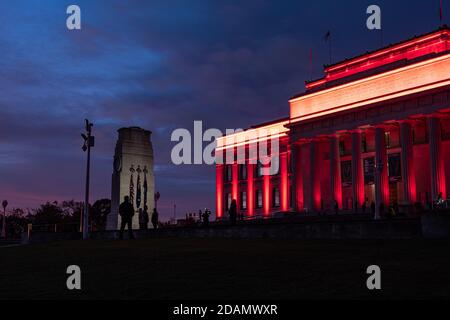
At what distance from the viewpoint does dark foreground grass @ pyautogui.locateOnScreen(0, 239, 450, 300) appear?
8805 mm

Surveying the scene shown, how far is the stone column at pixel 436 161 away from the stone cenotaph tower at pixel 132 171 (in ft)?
85.8

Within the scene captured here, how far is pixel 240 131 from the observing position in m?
87.5

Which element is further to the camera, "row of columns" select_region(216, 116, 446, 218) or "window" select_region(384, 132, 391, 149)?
"window" select_region(384, 132, 391, 149)

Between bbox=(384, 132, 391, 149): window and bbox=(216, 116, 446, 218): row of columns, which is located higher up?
bbox=(384, 132, 391, 149): window

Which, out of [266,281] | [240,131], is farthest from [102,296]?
[240,131]

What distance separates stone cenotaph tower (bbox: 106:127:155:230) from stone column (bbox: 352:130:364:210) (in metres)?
25.2

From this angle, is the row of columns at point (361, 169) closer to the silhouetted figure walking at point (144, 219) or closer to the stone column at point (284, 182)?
the stone column at point (284, 182)

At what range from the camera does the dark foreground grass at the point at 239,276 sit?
8805 mm

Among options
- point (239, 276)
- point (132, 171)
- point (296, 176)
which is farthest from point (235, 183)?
point (239, 276)

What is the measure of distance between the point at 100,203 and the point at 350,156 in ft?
193

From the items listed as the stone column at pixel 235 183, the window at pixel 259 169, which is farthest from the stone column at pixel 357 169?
the stone column at pixel 235 183

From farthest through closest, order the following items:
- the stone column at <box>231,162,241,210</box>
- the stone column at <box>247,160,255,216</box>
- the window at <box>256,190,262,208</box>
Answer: the stone column at <box>231,162,241,210</box> < the window at <box>256,190,262,208</box> < the stone column at <box>247,160,255,216</box>

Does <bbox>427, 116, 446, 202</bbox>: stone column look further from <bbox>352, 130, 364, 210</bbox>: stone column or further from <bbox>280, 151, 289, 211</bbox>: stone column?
<bbox>280, 151, 289, 211</bbox>: stone column

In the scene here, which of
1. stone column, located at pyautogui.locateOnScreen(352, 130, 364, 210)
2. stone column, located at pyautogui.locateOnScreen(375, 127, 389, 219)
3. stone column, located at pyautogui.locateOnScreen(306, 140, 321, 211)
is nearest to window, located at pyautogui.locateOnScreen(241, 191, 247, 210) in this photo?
stone column, located at pyautogui.locateOnScreen(306, 140, 321, 211)
